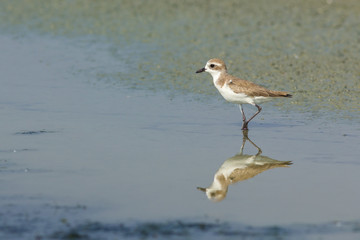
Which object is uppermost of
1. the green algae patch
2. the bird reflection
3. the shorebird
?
the green algae patch

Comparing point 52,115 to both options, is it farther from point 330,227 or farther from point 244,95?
point 330,227

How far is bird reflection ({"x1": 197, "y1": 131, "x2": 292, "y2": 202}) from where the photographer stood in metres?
9.01

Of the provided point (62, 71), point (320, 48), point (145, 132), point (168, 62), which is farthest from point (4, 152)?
point (320, 48)

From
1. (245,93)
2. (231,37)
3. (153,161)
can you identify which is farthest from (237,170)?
(231,37)

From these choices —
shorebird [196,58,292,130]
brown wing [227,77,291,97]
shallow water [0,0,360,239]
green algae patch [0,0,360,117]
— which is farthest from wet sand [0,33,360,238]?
green algae patch [0,0,360,117]

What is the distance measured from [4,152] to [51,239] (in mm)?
3788

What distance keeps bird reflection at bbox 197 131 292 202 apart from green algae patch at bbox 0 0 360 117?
3.51m

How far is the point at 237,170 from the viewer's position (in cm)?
1008

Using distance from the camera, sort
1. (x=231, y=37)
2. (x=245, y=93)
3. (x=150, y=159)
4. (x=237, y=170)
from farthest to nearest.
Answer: (x=231, y=37) < (x=245, y=93) < (x=150, y=159) < (x=237, y=170)

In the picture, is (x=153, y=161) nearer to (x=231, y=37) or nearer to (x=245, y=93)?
(x=245, y=93)

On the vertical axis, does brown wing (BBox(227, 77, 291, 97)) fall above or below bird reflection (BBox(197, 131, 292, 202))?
above

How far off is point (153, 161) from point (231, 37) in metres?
11.5

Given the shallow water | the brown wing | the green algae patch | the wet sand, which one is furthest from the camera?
the green algae patch

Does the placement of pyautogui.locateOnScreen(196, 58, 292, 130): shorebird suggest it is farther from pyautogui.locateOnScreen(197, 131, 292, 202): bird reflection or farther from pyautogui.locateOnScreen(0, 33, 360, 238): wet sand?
pyautogui.locateOnScreen(197, 131, 292, 202): bird reflection
